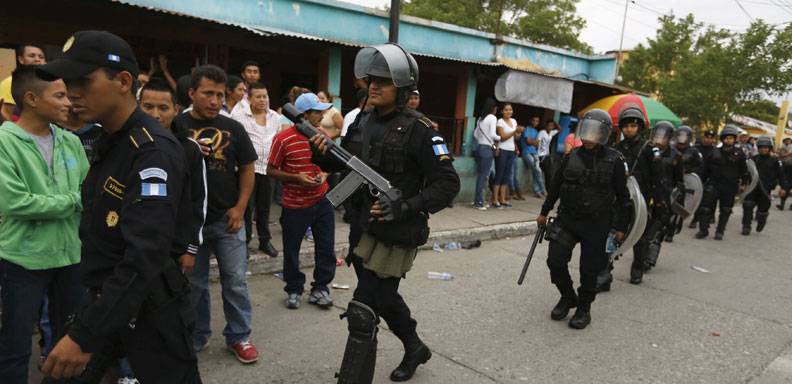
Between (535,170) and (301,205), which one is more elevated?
(301,205)

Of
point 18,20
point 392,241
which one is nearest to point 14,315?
point 392,241

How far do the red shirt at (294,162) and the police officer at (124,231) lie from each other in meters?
2.11

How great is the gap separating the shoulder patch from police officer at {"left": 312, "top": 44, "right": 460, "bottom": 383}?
114cm

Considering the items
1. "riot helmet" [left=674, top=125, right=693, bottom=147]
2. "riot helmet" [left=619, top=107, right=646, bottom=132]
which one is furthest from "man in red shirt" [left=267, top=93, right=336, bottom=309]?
"riot helmet" [left=674, top=125, right=693, bottom=147]

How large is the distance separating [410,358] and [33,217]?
2062mm

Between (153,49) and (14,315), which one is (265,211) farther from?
(153,49)

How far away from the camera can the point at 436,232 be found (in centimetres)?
693

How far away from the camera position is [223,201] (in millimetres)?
3160

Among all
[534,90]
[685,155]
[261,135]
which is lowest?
[685,155]

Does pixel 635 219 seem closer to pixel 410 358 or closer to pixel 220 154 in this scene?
pixel 410 358

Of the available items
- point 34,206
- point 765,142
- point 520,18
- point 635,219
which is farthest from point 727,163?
point 520,18

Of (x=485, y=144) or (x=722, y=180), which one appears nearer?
(x=722, y=180)

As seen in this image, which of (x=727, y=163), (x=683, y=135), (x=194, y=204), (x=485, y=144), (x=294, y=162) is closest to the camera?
(x=194, y=204)

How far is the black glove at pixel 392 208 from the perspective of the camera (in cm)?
268
